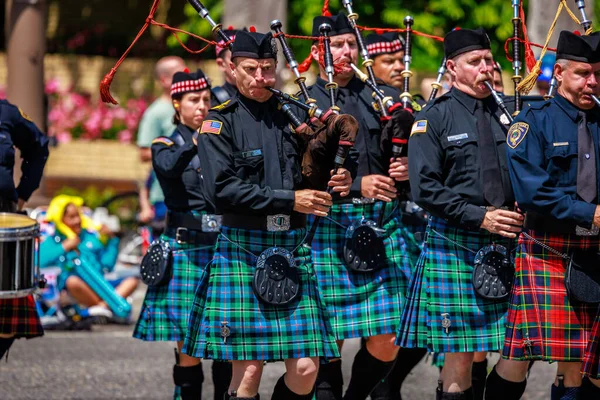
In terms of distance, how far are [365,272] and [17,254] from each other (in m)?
1.59

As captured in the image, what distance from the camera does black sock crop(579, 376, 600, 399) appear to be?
4.59 metres

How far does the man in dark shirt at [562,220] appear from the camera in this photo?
177 inches

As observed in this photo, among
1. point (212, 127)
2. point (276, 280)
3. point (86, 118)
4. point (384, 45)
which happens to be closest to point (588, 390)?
point (276, 280)

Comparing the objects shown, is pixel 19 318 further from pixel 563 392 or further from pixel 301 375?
pixel 563 392

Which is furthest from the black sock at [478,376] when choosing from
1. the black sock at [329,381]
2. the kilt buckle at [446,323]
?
the kilt buckle at [446,323]

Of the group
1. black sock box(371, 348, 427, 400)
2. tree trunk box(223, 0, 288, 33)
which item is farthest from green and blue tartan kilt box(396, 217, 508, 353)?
tree trunk box(223, 0, 288, 33)

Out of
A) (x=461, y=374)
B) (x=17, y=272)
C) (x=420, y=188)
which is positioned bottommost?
(x=461, y=374)

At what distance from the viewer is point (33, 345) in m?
7.72

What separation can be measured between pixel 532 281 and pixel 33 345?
418cm

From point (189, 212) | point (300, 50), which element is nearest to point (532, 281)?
point (189, 212)

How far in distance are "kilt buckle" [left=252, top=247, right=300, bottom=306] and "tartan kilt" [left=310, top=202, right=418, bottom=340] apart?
783mm

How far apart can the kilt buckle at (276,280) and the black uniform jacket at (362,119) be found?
882 millimetres

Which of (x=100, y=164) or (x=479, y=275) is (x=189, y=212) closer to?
(x=479, y=275)

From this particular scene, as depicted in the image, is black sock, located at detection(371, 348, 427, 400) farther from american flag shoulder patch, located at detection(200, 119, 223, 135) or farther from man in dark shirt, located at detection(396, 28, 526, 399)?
american flag shoulder patch, located at detection(200, 119, 223, 135)
